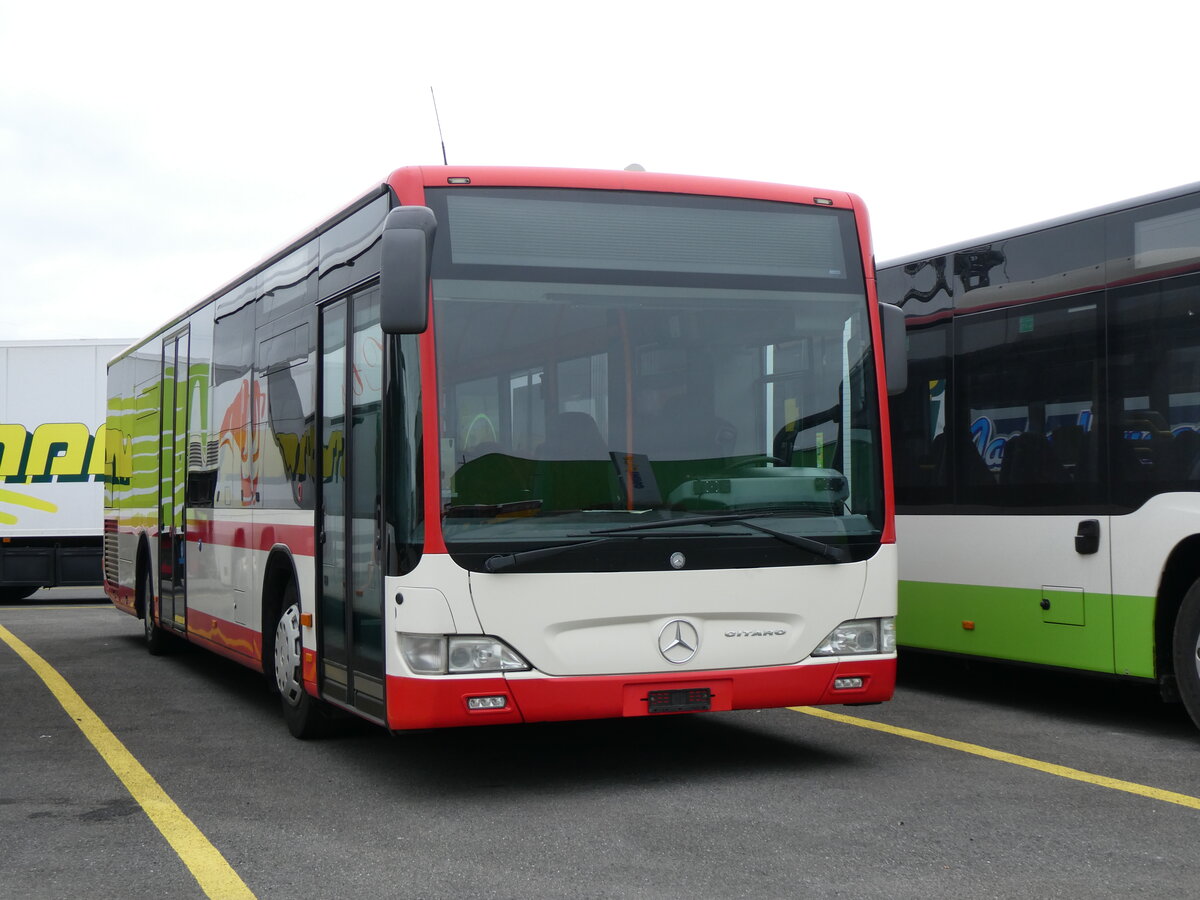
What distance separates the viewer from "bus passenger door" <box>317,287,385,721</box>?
7.16 meters

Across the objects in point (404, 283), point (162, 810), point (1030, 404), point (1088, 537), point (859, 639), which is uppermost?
point (404, 283)

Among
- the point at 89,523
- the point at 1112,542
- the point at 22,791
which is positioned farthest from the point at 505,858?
the point at 89,523

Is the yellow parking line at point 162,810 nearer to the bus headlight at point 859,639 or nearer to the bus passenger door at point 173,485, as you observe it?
the bus passenger door at point 173,485

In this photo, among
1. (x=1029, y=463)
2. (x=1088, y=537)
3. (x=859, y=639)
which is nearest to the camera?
(x=859, y=639)

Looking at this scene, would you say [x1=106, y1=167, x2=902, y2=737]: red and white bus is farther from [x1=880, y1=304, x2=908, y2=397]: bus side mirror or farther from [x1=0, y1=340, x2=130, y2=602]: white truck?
[x1=0, y1=340, x2=130, y2=602]: white truck

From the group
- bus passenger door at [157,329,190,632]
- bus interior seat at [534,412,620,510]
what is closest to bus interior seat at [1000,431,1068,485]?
bus interior seat at [534,412,620,510]

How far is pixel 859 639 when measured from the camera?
738 centimetres

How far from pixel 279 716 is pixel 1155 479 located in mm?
5632

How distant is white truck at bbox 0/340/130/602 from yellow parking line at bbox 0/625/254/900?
1058 cm

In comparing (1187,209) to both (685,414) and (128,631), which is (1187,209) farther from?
(128,631)

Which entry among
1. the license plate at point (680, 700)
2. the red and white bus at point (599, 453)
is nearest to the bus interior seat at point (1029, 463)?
the red and white bus at point (599, 453)

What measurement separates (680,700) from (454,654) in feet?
3.55

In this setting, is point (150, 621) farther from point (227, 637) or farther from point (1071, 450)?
point (1071, 450)

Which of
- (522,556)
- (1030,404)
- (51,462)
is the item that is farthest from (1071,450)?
(51,462)
